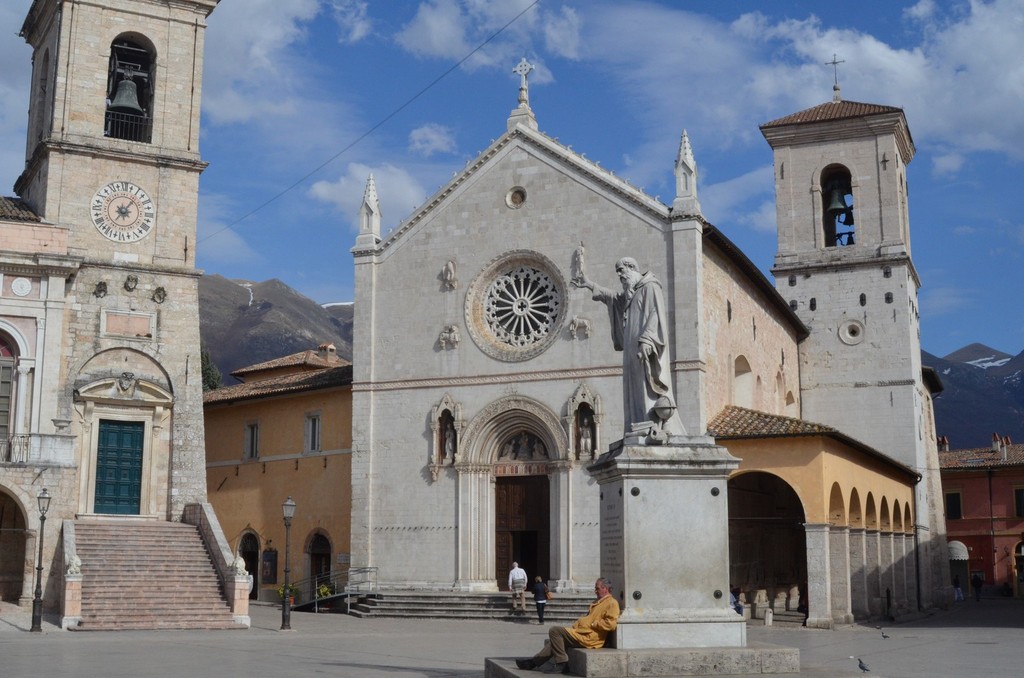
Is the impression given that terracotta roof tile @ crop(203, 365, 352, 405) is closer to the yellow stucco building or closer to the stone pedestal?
the yellow stucco building

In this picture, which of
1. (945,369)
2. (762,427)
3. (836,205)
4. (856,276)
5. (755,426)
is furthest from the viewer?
(945,369)

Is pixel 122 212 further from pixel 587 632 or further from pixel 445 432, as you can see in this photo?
pixel 587 632

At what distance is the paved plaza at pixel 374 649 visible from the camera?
16.6m

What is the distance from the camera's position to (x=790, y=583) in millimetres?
37500

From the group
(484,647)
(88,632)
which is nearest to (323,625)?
(88,632)

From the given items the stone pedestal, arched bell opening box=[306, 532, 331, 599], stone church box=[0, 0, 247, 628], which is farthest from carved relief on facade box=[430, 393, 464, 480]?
the stone pedestal

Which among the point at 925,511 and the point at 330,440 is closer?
the point at 330,440

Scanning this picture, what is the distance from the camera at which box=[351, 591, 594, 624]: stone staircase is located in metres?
29.4

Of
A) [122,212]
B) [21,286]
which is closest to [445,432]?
[122,212]

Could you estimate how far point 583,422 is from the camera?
102ft

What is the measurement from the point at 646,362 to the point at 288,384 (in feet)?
86.4

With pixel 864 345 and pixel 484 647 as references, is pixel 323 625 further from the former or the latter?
pixel 864 345

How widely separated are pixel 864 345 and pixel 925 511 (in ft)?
21.0

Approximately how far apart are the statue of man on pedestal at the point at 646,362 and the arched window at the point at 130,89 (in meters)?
21.4
